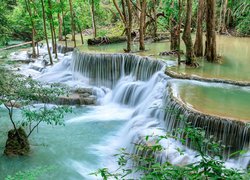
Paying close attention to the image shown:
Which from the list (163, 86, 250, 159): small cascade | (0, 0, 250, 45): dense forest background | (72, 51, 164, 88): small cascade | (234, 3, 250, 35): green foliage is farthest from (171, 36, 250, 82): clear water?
(234, 3, 250, 35): green foliage

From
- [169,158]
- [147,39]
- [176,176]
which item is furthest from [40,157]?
[147,39]

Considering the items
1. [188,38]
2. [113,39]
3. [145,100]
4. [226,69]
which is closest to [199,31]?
[188,38]

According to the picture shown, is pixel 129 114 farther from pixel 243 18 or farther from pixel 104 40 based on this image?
pixel 243 18

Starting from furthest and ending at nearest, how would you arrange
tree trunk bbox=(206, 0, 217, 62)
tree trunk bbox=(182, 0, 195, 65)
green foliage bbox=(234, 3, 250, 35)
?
green foliage bbox=(234, 3, 250, 35)
tree trunk bbox=(206, 0, 217, 62)
tree trunk bbox=(182, 0, 195, 65)

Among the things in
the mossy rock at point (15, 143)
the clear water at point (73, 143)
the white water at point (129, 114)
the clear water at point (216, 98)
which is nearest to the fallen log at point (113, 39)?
the white water at point (129, 114)

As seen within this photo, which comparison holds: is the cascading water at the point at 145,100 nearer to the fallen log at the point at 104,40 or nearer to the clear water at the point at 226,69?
the clear water at the point at 226,69

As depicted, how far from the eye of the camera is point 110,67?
15703mm

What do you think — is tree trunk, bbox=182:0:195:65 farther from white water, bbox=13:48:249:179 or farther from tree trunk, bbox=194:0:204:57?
tree trunk, bbox=194:0:204:57

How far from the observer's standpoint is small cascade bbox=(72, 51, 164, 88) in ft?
46.9

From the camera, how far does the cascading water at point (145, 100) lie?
24.3ft

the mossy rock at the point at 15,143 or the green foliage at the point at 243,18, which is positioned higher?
the green foliage at the point at 243,18

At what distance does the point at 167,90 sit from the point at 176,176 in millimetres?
7527

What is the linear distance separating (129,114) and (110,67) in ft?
13.4

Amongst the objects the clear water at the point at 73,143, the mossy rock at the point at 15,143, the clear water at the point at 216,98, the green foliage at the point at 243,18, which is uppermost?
the green foliage at the point at 243,18
